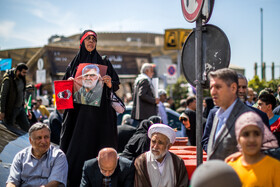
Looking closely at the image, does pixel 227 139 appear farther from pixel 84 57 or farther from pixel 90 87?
pixel 84 57

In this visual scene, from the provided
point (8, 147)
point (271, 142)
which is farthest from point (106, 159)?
point (271, 142)

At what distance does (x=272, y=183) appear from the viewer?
2383 mm

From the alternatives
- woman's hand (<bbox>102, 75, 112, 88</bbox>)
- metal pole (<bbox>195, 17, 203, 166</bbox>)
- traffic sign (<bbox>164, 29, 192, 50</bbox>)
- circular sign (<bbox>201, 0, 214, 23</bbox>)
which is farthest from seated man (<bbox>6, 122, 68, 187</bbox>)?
traffic sign (<bbox>164, 29, 192, 50</bbox>)

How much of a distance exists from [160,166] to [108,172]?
1.91ft

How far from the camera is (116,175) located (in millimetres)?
3828

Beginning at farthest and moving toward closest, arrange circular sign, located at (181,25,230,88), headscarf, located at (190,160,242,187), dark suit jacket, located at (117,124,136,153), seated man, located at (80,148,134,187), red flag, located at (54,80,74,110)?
dark suit jacket, located at (117,124,136,153) → red flag, located at (54,80,74,110) → seated man, located at (80,148,134,187) → circular sign, located at (181,25,230,88) → headscarf, located at (190,160,242,187)

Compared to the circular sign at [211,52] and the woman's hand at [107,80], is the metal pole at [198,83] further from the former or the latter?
the woman's hand at [107,80]

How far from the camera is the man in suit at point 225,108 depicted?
2.73m

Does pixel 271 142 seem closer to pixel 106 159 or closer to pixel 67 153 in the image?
pixel 106 159

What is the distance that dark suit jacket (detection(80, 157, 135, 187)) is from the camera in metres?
3.81

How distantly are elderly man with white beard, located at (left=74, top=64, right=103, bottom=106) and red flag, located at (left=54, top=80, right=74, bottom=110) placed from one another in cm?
11

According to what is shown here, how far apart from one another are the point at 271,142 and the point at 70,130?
9.38 feet

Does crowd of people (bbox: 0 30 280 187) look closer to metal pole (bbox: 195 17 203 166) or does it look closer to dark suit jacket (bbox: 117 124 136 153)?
metal pole (bbox: 195 17 203 166)

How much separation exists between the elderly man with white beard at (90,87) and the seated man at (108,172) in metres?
0.94
